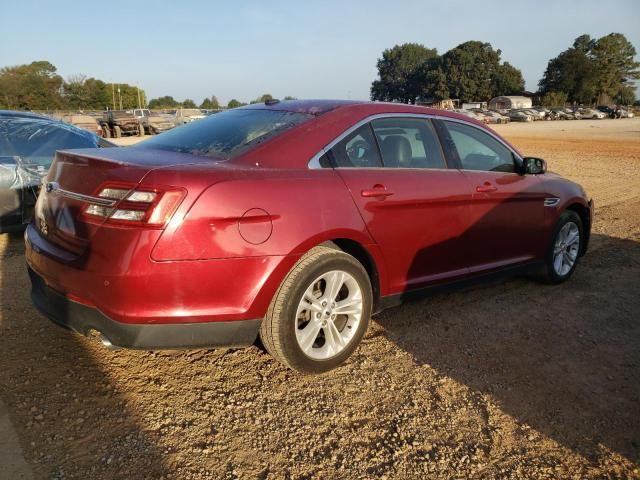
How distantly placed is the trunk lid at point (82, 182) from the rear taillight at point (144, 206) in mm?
32

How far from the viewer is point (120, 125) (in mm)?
29141

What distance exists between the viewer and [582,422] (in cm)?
265

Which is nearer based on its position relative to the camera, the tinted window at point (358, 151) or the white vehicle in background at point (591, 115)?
the tinted window at point (358, 151)

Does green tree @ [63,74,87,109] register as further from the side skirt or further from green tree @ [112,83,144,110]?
the side skirt

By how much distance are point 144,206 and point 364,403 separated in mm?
1515

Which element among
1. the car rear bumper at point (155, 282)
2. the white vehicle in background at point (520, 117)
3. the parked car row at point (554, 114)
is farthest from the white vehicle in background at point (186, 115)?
the white vehicle in background at point (520, 117)

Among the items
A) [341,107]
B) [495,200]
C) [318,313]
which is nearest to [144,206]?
[318,313]

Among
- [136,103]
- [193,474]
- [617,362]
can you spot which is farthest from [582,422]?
[136,103]

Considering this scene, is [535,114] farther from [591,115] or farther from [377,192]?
[377,192]

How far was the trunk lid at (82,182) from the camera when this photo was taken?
253 cm

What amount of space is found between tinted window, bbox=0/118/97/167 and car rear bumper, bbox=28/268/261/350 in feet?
11.1

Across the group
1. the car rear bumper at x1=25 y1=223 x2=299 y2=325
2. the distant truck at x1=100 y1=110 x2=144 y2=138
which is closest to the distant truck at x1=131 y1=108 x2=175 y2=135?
the distant truck at x1=100 y1=110 x2=144 y2=138

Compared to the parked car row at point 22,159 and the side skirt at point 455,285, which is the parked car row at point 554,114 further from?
the side skirt at point 455,285

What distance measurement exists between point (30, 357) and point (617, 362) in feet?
12.0
